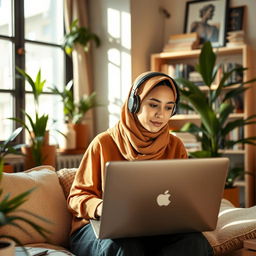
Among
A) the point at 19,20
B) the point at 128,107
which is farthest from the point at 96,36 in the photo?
the point at 128,107

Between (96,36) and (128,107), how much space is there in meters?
2.78

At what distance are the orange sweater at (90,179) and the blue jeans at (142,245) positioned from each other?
0.24 ft

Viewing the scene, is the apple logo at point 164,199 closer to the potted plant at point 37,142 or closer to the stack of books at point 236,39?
the potted plant at point 37,142

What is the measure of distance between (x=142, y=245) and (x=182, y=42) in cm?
313

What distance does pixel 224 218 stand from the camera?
226 cm

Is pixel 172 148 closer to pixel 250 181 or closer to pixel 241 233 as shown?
pixel 241 233

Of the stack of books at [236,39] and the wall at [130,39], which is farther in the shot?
the wall at [130,39]

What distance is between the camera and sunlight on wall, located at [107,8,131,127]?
467 cm

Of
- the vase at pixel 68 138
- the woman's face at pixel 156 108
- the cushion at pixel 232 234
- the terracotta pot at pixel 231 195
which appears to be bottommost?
the terracotta pot at pixel 231 195

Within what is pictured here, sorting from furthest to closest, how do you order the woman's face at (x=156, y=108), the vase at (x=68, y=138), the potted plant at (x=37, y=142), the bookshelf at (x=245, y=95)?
1. the vase at (x=68, y=138)
2. the bookshelf at (x=245, y=95)
3. the potted plant at (x=37, y=142)
4. the woman's face at (x=156, y=108)

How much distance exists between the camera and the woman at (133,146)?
197cm

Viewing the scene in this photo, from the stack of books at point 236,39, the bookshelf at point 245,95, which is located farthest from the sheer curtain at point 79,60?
the stack of books at point 236,39

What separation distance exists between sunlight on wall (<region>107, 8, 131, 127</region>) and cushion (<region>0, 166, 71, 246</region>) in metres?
2.52

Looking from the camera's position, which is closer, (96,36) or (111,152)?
(111,152)
